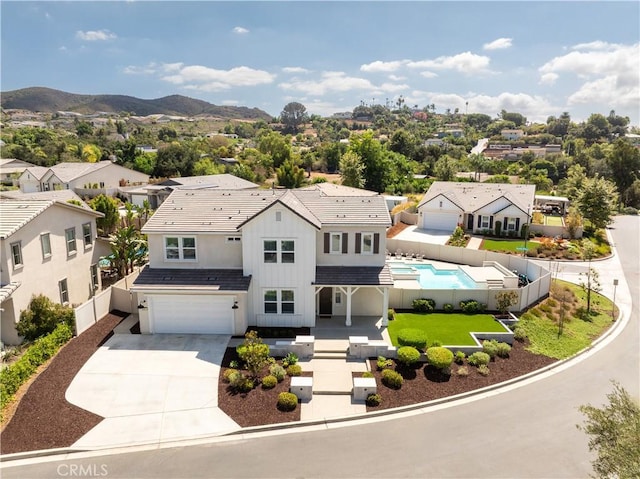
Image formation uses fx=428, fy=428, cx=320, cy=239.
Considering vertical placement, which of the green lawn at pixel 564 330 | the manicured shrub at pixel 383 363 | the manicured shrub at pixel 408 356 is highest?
the manicured shrub at pixel 408 356

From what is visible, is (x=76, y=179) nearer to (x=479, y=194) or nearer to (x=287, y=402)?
(x=479, y=194)

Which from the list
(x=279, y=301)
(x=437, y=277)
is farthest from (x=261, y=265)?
(x=437, y=277)

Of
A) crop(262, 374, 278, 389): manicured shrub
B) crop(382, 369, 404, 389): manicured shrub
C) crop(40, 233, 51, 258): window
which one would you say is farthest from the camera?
crop(40, 233, 51, 258): window

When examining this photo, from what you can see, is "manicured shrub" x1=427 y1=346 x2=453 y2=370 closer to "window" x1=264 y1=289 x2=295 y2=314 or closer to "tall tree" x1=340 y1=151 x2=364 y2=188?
"window" x1=264 y1=289 x2=295 y2=314

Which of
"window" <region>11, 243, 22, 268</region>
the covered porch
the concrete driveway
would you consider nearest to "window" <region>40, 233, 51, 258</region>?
"window" <region>11, 243, 22, 268</region>

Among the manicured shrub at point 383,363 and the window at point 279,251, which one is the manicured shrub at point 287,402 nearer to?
the manicured shrub at point 383,363

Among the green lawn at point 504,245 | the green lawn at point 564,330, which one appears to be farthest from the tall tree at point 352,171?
the green lawn at point 564,330

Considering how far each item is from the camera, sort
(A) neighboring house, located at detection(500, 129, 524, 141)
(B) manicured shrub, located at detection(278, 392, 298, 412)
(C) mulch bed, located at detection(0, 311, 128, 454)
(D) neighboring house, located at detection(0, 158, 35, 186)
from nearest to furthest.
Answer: (C) mulch bed, located at detection(0, 311, 128, 454), (B) manicured shrub, located at detection(278, 392, 298, 412), (D) neighboring house, located at detection(0, 158, 35, 186), (A) neighboring house, located at detection(500, 129, 524, 141)
